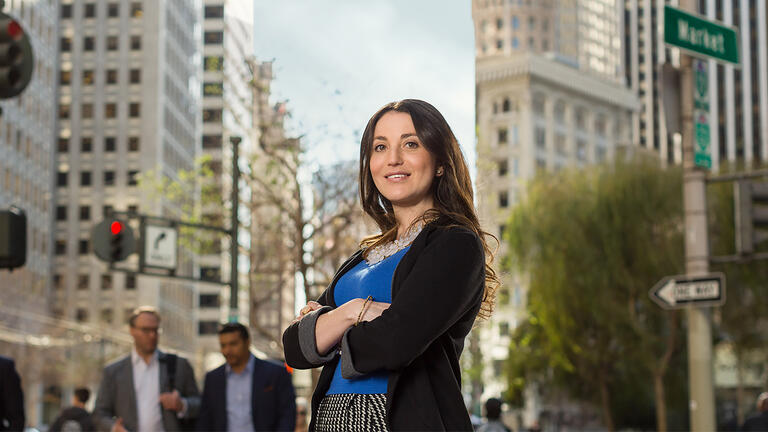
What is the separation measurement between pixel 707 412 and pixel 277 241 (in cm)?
1374

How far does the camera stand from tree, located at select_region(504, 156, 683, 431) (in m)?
33.2

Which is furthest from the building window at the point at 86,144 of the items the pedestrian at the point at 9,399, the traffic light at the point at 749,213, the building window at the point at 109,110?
the pedestrian at the point at 9,399

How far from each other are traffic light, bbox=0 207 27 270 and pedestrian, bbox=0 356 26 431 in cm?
67

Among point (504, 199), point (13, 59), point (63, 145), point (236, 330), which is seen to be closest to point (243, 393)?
point (236, 330)

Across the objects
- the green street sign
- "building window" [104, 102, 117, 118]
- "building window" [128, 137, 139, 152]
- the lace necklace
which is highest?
"building window" [104, 102, 117, 118]

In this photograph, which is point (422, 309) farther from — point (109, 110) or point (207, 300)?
point (207, 300)

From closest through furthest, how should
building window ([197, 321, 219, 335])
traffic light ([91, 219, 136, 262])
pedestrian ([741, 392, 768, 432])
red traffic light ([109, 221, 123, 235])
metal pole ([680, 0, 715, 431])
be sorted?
metal pole ([680, 0, 715, 431]) → pedestrian ([741, 392, 768, 432]) → traffic light ([91, 219, 136, 262]) → red traffic light ([109, 221, 123, 235]) → building window ([197, 321, 219, 335])

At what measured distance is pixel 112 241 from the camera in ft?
57.7

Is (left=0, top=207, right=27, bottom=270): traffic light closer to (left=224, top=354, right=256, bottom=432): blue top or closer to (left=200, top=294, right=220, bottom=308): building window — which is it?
(left=224, top=354, right=256, bottom=432): blue top

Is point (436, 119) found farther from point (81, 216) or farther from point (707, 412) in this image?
point (81, 216)

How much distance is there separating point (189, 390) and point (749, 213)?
8.64m

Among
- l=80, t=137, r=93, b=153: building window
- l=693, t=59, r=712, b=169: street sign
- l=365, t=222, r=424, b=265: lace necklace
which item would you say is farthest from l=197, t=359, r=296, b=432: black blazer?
l=80, t=137, r=93, b=153: building window

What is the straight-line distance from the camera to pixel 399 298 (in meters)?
2.53

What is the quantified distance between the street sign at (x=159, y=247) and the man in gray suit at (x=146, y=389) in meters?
10.7
